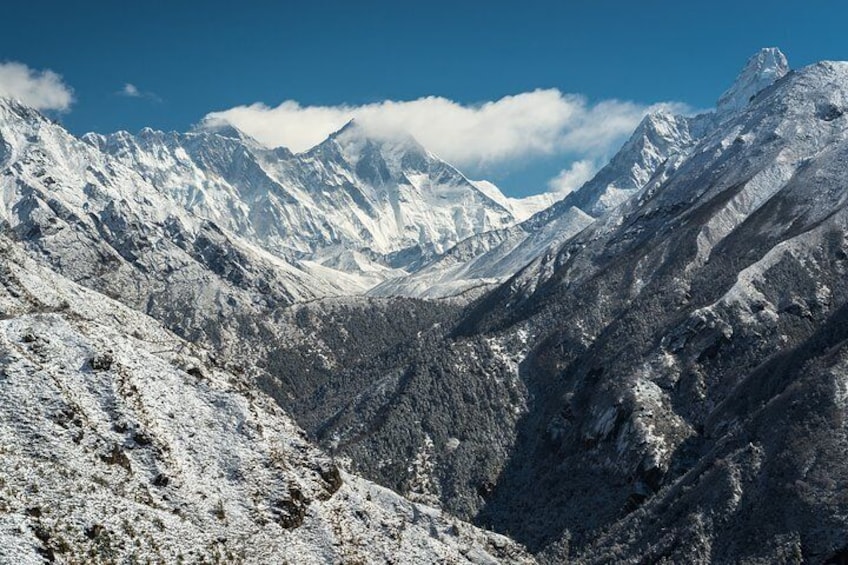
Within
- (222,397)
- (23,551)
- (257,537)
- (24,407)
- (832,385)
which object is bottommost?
(23,551)

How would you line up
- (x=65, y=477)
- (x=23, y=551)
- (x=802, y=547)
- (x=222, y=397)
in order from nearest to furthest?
(x=23, y=551) → (x=65, y=477) → (x=222, y=397) → (x=802, y=547)

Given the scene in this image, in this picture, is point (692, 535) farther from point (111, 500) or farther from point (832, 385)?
point (111, 500)

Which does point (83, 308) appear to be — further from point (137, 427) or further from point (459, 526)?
point (459, 526)

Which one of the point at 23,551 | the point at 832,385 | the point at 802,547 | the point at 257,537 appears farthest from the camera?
the point at 832,385

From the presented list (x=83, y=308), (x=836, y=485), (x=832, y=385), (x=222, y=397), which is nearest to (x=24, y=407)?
(x=222, y=397)

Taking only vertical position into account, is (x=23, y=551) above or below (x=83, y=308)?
below

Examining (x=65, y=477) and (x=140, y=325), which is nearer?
(x=65, y=477)
